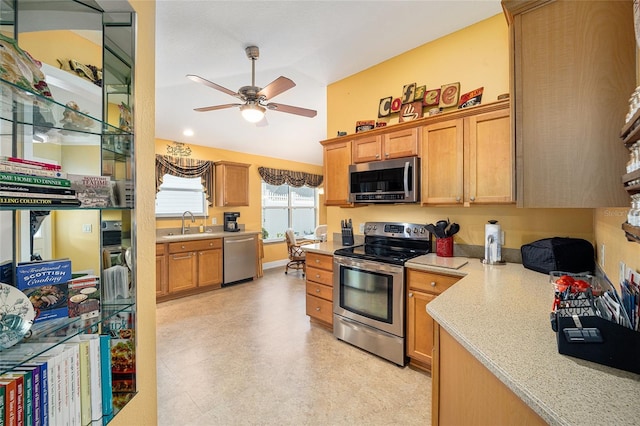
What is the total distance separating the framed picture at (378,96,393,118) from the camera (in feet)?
9.89

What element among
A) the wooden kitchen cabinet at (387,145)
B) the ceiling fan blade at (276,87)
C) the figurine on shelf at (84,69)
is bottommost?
the figurine on shelf at (84,69)

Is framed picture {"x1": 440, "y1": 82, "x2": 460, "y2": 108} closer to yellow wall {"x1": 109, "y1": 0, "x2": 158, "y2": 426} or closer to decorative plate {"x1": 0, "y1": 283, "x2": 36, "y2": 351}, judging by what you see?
yellow wall {"x1": 109, "y1": 0, "x2": 158, "y2": 426}

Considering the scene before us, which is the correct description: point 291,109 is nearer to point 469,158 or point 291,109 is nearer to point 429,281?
point 469,158

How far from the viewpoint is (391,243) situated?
117 inches

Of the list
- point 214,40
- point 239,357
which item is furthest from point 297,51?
point 239,357

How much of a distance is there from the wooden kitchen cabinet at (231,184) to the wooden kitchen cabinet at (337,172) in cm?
249

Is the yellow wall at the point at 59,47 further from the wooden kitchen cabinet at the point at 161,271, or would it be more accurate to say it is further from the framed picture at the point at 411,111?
the wooden kitchen cabinet at the point at 161,271

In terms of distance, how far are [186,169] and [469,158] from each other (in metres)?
4.32

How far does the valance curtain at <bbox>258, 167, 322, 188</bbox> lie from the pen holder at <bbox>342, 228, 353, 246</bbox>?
3251 millimetres

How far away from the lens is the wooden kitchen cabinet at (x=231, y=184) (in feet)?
16.4

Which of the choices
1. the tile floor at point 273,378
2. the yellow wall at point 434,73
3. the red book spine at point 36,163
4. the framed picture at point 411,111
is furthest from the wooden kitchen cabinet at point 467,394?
the yellow wall at point 434,73

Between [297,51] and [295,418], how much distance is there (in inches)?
125

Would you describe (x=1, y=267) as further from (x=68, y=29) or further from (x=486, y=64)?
(x=486, y=64)

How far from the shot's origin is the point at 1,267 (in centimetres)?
73
